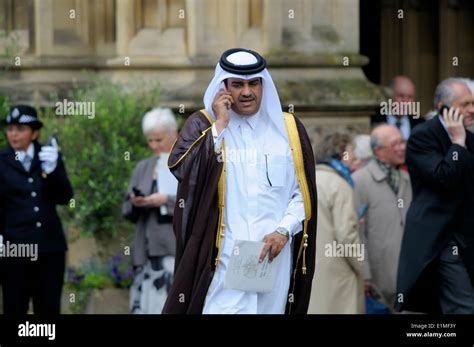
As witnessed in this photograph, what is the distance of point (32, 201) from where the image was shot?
46.3 ft

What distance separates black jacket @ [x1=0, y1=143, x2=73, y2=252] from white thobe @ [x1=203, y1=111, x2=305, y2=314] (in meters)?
3.08

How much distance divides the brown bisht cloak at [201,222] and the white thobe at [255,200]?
0.06 metres

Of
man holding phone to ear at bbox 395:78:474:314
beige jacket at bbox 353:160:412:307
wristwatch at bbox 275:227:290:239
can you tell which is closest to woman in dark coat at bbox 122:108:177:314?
beige jacket at bbox 353:160:412:307

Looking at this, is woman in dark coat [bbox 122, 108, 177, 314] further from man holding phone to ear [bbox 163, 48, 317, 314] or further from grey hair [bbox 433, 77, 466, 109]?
man holding phone to ear [bbox 163, 48, 317, 314]

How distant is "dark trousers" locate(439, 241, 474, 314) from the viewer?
41.5 ft

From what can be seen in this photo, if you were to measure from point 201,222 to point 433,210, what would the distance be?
226cm

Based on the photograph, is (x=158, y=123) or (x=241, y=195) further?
(x=158, y=123)

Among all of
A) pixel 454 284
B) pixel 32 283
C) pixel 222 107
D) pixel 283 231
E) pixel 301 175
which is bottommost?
pixel 32 283

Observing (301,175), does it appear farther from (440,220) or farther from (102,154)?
(102,154)

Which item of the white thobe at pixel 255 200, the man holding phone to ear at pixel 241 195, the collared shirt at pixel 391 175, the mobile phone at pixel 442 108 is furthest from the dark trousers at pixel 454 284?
the collared shirt at pixel 391 175

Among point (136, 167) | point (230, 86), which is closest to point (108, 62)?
point (136, 167)

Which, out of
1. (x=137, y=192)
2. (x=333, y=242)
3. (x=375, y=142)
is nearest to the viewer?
(x=333, y=242)

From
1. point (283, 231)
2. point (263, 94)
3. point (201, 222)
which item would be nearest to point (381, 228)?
point (263, 94)

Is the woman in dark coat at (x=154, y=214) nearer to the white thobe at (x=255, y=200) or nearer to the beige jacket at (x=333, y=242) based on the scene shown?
the beige jacket at (x=333, y=242)
